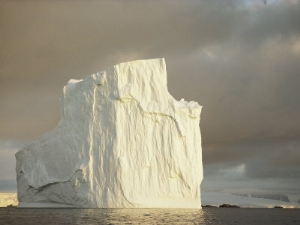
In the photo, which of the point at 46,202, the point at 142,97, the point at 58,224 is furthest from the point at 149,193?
the point at 58,224

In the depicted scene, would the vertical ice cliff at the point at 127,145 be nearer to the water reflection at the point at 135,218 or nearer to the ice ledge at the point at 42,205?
the ice ledge at the point at 42,205

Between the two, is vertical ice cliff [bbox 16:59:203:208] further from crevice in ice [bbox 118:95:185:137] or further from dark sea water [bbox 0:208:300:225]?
dark sea water [bbox 0:208:300:225]

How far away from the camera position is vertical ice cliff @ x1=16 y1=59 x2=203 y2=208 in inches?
1131

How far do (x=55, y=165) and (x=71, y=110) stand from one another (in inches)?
165

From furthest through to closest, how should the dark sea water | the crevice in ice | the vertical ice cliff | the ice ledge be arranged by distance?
the ice ledge → the crevice in ice → the vertical ice cliff → the dark sea water

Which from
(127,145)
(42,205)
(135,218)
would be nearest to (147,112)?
(127,145)

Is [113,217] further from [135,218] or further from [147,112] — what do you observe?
[147,112]

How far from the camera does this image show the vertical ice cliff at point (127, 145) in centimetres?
2873

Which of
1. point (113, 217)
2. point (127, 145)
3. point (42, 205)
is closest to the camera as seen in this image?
point (113, 217)

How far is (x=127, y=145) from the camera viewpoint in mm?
29375

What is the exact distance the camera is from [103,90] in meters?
30.4

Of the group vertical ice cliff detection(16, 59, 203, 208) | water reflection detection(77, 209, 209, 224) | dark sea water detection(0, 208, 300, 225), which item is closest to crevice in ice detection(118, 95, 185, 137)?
vertical ice cliff detection(16, 59, 203, 208)

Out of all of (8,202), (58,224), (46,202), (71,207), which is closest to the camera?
(58,224)

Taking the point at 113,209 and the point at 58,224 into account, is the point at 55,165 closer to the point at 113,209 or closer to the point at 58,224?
the point at 113,209
